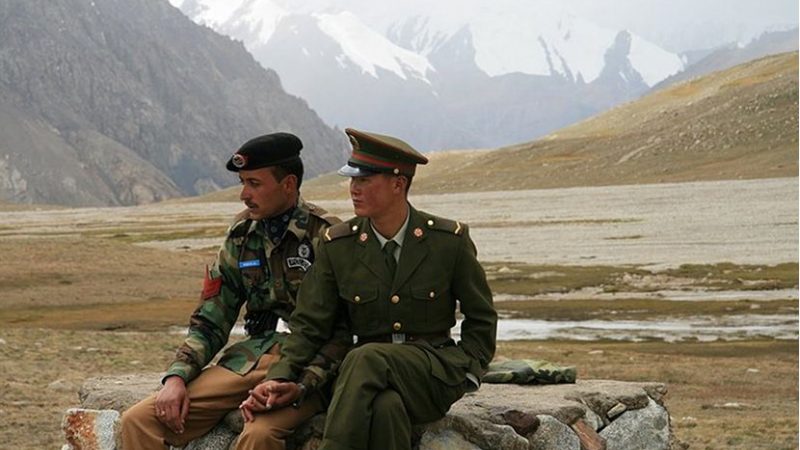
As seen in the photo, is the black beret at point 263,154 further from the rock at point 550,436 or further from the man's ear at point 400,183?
the rock at point 550,436

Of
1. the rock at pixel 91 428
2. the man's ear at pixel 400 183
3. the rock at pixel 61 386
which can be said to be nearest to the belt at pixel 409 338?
the man's ear at pixel 400 183

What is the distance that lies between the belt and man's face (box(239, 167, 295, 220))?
1.02m

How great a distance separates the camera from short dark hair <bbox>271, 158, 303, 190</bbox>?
735cm

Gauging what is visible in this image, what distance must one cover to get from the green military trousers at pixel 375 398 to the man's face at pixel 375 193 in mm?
800

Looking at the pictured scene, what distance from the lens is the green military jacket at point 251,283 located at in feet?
24.1

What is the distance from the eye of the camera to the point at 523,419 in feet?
24.2

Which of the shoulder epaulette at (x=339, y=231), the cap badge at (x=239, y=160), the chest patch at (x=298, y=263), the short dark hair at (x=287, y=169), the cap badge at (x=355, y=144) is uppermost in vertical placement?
the cap badge at (x=355, y=144)

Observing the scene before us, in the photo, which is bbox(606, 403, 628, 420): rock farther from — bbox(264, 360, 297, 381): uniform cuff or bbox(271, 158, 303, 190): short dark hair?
bbox(271, 158, 303, 190): short dark hair

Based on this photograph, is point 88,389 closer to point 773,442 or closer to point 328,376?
point 328,376

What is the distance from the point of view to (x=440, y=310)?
6848mm

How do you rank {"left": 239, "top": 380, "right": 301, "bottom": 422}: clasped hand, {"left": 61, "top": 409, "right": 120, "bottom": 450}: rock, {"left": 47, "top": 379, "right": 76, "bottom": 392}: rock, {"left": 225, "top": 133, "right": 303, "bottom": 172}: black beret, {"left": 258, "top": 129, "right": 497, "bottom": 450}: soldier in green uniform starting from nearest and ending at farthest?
{"left": 239, "top": 380, "right": 301, "bottom": 422}: clasped hand
{"left": 258, "top": 129, "right": 497, "bottom": 450}: soldier in green uniform
{"left": 225, "top": 133, "right": 303, "bottom": 172}: black beret
{"left": 61, "top": 409, "right": 120, "bottom": 450}: rock
{"left": 47, "top": 379, "right": 76, "bottom": 392}: rock

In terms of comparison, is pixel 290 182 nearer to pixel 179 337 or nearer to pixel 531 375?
pixel 531 375

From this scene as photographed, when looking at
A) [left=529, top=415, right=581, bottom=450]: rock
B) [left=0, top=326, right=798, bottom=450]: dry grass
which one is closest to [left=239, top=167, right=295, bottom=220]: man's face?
[left=529, top=415, right=581, bottom=450]: rock

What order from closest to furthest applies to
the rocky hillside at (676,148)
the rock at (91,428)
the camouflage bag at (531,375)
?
the rock at (91,428) < the camouflage bag at (531,375) < the rocky hillside at (676,148)
